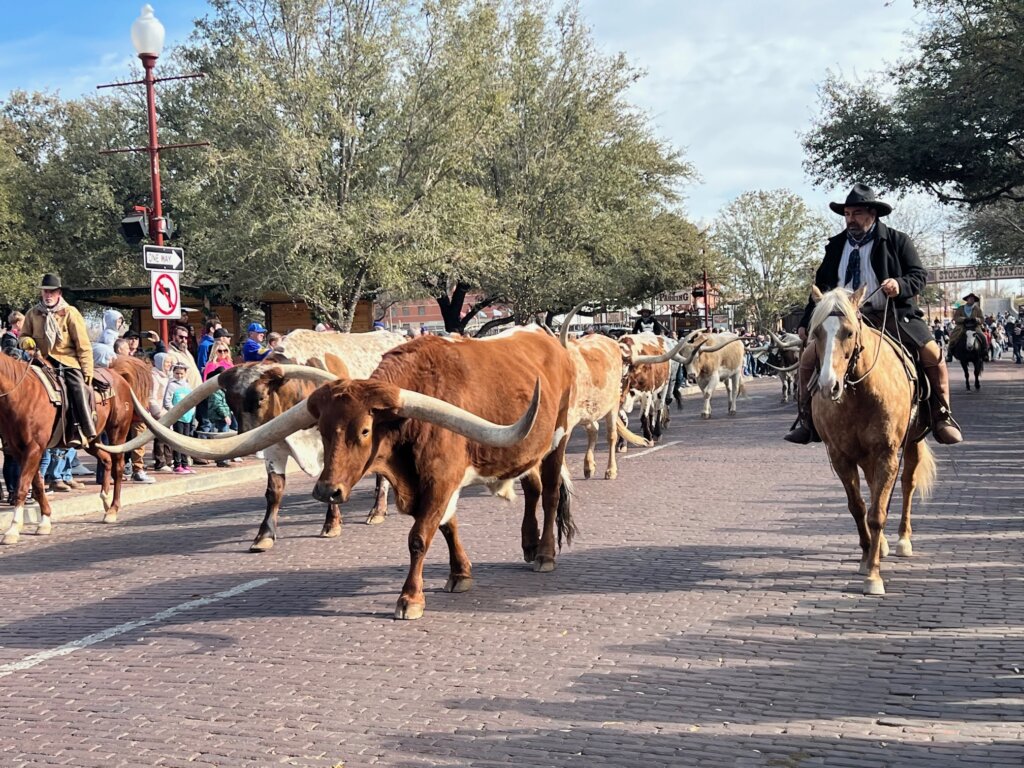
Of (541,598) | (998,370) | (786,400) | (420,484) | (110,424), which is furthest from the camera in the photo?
(998,370)

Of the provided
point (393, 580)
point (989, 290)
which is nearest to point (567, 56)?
point (393, 580)

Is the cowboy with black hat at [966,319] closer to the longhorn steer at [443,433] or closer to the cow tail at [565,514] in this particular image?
the cow tail at [565,514]

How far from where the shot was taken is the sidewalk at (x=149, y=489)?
39.8 feet

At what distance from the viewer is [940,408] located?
324 inches

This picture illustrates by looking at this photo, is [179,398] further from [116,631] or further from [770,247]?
[770,247]

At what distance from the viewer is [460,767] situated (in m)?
4.37

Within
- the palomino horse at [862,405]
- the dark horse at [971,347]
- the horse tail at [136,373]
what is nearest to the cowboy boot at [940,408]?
the palomino horse at [862,405]

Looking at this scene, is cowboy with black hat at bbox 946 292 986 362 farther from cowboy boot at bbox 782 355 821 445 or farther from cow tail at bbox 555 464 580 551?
cow tail at bbox 555 464 580 551

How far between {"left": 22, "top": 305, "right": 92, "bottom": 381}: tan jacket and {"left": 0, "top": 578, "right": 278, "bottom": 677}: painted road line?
4.49 m

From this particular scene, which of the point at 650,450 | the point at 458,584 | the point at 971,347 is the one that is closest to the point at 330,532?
the point at 458,584

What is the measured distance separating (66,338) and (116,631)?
5.47 m

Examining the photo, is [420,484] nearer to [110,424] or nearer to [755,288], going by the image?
[110,424]

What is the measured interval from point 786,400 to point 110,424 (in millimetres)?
18570

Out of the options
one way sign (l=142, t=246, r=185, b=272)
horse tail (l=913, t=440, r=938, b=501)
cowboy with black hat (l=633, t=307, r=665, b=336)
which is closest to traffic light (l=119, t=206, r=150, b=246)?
one way sign (l=142, t=246, r=185, b=272)
